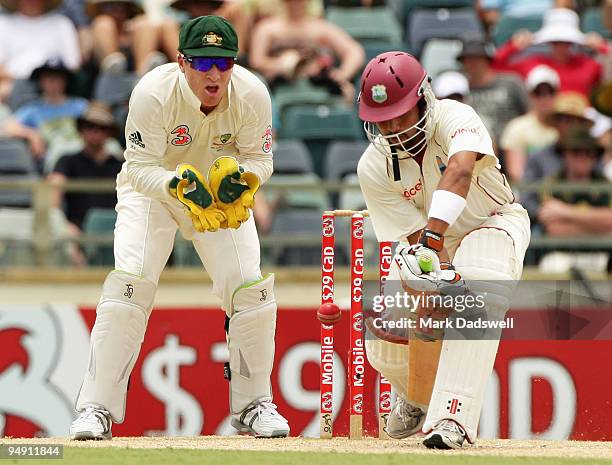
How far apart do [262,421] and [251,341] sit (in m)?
0.37

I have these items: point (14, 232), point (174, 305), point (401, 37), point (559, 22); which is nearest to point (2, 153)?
point (14, 232)

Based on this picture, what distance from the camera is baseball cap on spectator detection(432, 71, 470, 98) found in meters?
10.4

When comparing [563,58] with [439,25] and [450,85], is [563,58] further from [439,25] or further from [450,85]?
[450,85]

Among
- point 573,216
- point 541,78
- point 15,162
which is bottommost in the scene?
point 573,216

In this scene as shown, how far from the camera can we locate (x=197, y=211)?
6043 mm

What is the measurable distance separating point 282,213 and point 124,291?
3379mm

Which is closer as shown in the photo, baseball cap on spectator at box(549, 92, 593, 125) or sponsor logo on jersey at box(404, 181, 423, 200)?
sponsor logo on jersey at box(404, 181, 423, 200)

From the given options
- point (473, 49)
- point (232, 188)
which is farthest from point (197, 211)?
point (473, 49)

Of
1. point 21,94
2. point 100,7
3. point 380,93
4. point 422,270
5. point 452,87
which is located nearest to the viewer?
point 422,270

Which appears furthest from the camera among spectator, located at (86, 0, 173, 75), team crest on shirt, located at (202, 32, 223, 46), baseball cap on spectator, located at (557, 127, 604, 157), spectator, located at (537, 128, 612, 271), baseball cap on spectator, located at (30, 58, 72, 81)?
spectator, located at (86, 0, 173, 75)

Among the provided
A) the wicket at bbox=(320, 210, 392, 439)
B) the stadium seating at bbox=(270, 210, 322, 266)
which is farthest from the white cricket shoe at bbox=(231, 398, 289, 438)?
the stadium seating at bbox=(270, 210, 322, 266)

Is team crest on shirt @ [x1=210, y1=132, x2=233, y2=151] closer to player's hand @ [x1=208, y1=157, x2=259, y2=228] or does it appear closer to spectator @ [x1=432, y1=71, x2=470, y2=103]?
player's hand @ [x1=208, y1=157, x2=259, y2=228]

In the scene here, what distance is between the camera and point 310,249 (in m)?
9.38

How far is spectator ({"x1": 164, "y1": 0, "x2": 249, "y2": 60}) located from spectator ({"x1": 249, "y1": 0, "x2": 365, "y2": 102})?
4.0 inches
